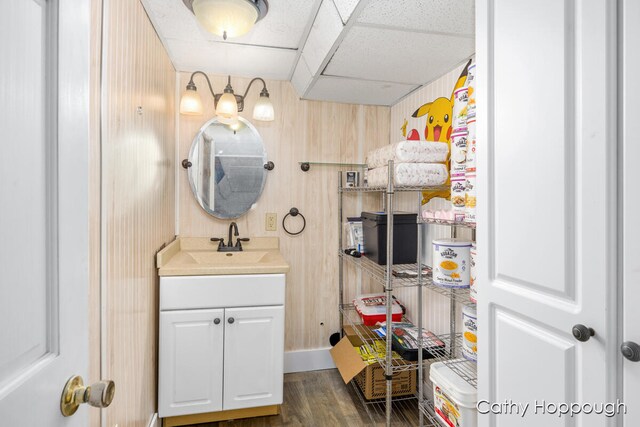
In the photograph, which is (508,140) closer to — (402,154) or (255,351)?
(402,154)

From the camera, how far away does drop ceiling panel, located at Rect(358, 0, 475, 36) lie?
125 cm

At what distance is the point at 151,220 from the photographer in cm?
162

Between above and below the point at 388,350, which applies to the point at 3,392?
above

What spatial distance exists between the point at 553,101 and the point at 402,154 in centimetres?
94

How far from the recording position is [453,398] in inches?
47.8

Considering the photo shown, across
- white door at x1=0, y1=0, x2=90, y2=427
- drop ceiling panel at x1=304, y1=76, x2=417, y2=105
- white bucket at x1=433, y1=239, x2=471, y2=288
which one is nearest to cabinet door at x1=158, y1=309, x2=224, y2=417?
white door at x1=0, y1=0, x2=90, y2=427

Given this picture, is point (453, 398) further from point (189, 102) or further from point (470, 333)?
point (189, 102)

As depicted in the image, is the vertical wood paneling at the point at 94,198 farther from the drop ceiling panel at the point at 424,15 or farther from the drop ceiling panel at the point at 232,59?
the drop ceiling panel at the point at 424,15

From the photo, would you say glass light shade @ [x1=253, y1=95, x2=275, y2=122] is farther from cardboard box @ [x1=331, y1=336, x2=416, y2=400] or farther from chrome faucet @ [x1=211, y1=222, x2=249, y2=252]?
cardboard box @ [x1=331, y1=336, x2=416, y2=400]

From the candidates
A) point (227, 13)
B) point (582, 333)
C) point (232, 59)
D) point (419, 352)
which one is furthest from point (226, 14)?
point (419, 352)

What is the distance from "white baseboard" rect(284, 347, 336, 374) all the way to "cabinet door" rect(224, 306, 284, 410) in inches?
21.1

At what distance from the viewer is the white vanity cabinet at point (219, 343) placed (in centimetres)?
170

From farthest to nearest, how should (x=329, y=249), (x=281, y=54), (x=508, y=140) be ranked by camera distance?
(x=329, y=249), (x=281, y=54), (x=508, y=140)

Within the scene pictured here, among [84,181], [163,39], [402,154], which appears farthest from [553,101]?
[163,39]
